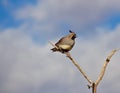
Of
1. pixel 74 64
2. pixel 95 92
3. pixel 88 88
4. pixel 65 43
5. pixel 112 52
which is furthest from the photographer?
pixel 65 43

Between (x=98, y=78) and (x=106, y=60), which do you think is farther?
(x=106, y=60)

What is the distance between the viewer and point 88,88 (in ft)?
16.6

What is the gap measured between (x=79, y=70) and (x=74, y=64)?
0.38m

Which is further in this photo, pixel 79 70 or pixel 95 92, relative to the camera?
pixel 79 70

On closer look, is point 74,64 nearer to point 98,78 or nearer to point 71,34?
point 98,78

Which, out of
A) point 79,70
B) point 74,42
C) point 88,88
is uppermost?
point 74,42

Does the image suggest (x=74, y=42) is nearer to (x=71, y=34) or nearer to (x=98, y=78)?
(x=71, y=34)

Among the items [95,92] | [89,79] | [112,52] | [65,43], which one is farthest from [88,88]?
[65,43]

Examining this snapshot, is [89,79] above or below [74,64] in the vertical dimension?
below

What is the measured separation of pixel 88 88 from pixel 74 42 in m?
7.64

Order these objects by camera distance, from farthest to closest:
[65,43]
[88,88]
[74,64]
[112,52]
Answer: [65,43], [112,52], [74,64], [88,88]

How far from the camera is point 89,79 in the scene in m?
5.18

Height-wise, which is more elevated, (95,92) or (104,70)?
(104,70)

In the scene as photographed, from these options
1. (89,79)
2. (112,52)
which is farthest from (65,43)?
(89,79)
